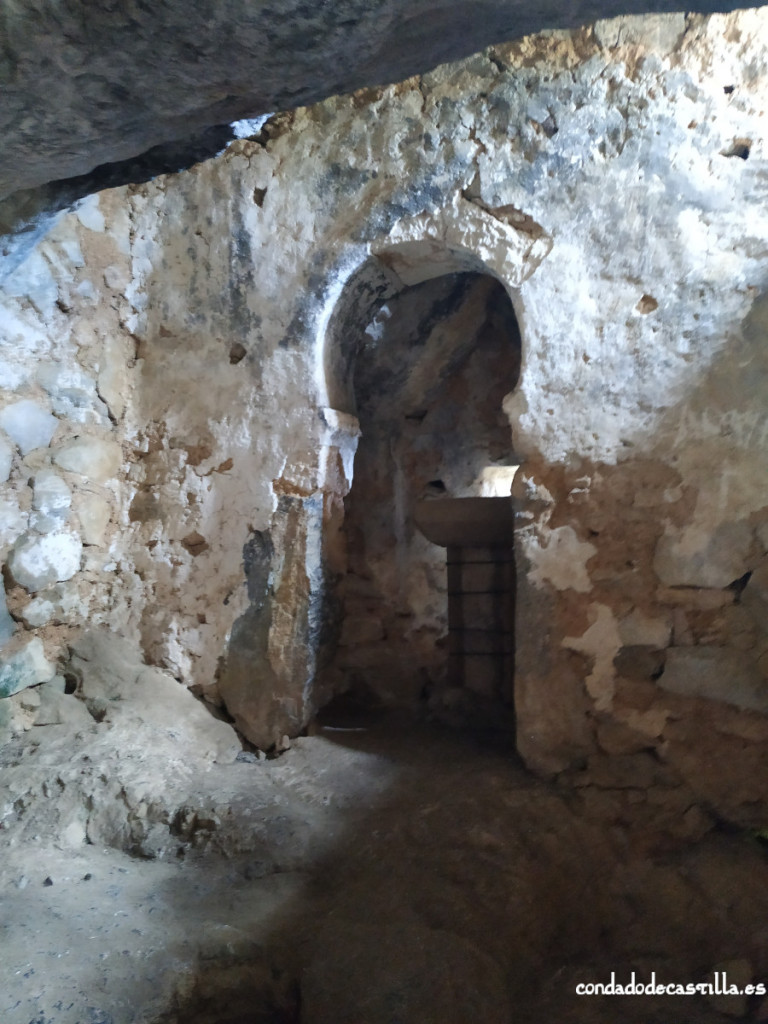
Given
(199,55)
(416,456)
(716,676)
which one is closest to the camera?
(199,55)

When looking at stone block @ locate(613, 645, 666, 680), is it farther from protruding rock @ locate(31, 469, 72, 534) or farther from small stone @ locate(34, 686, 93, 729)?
protruding rock @ locate(31, 469, 72, 534)

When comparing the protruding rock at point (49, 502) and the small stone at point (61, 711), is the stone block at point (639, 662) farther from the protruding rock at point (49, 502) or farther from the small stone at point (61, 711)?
the protruding rock at point (49, 502)

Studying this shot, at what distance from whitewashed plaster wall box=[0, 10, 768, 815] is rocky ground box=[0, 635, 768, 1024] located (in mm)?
285

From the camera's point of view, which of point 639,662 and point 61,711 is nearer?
point 639,662

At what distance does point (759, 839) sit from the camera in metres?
2.14

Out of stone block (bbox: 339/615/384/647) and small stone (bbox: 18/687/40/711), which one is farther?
stone block (bbox: 339/615/384/647)

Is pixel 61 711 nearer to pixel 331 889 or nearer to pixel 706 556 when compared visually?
pixel 331 889

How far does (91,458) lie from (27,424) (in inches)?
12.2

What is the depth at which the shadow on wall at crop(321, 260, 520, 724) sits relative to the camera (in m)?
3.96

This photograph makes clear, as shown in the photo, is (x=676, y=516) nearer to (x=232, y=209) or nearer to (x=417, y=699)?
(x=417, y=699)

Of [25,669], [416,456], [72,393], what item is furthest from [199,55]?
[416,456]

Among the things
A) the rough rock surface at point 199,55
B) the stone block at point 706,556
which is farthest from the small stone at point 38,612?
the stone block at point 706,556

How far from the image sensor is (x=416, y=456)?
14.4ft

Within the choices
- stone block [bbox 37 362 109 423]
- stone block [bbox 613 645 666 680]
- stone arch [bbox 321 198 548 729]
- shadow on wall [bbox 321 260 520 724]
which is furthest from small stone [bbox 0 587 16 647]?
stone block [bbox 613 645 666 680]
